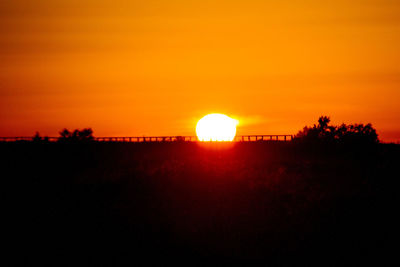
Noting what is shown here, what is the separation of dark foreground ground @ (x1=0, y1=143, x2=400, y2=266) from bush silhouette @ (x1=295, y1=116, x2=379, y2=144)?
2745cm

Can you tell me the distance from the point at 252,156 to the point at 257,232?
1381 inches

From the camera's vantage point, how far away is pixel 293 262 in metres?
23.0

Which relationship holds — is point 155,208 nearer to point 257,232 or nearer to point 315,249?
point 257,232

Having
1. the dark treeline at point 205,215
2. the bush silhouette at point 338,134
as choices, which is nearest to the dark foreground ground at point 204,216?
the dark treeline at point 205,215

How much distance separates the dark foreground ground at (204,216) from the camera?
942 inches

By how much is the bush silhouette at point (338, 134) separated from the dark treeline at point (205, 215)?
26329 millimetres

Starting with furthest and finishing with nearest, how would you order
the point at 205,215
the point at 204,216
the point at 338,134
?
the point at 338,134 → the point at 205,215 → the point at 204,216

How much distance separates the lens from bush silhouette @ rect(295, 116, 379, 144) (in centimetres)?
7219

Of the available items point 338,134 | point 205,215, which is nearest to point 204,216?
point 205,215

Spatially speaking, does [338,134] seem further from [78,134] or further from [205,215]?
[205,215]

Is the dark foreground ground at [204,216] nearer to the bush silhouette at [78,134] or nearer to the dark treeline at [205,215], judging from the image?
the dark treeline at [205,215]

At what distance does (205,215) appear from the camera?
2888cm

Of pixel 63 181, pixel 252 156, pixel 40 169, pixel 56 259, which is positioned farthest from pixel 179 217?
pixel 252 156

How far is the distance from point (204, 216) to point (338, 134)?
2156 inches
